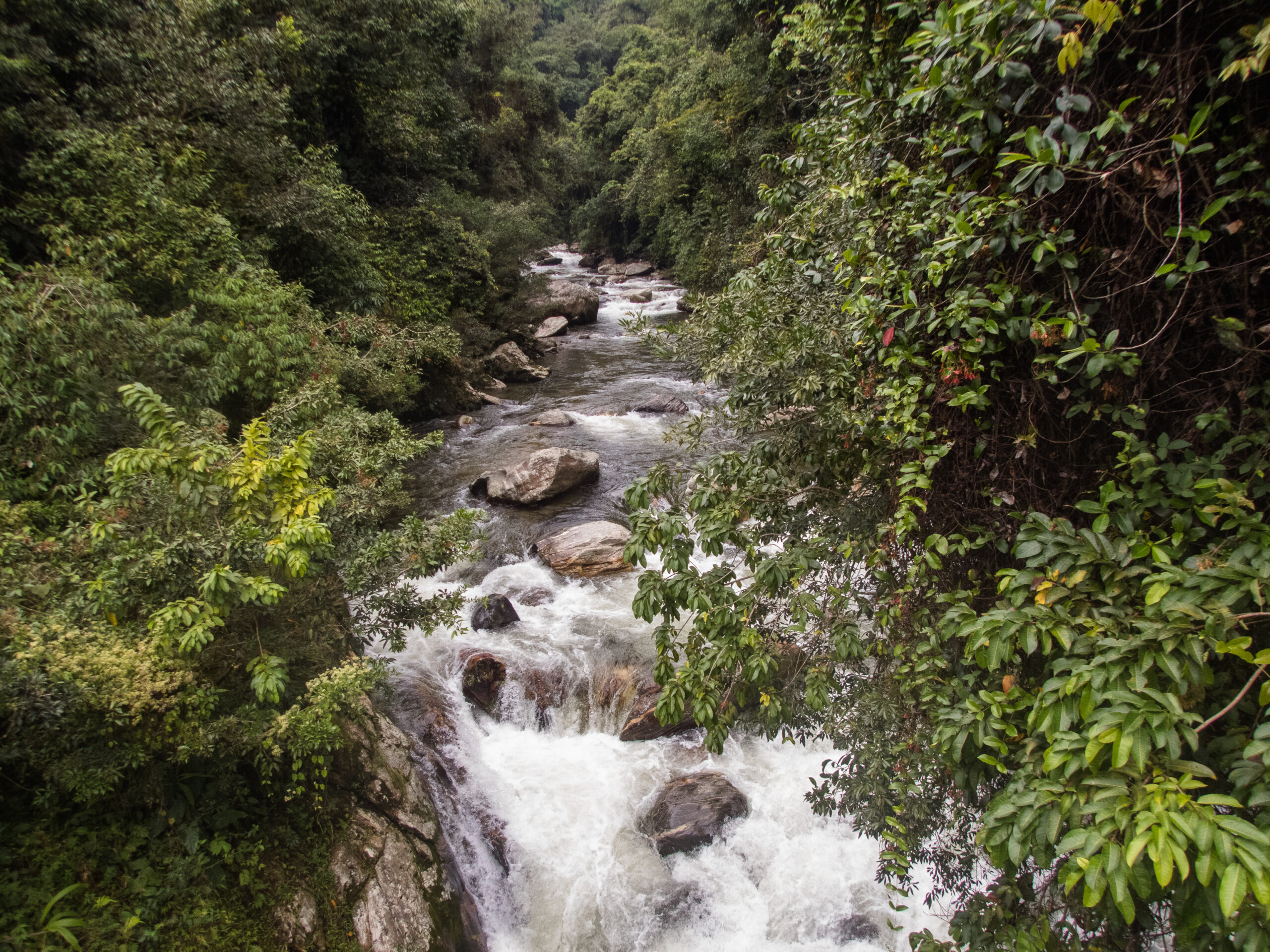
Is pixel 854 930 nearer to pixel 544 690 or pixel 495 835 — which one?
pixel 495 835

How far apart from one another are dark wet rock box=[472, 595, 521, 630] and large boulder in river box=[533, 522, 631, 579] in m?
1.12

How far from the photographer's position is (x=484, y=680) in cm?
663

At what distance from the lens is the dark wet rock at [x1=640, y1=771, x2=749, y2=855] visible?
5.39 metres

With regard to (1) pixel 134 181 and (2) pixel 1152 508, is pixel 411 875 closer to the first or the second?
(2) pixel 1152 508

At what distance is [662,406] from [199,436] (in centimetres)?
1049

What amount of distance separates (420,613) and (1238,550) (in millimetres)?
5049

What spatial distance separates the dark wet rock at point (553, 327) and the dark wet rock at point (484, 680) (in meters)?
15.3

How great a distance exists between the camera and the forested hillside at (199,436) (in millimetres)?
3383

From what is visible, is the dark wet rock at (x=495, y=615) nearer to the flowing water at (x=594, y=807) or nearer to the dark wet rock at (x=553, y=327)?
the flowing water at (x=594, y=807)

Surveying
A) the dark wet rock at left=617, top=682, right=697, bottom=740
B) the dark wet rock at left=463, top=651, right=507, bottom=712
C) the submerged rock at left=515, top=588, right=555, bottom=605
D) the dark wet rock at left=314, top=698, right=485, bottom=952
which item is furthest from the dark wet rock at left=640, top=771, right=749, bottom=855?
the submerged rock at left=515, top=588, right=555, bottom=605

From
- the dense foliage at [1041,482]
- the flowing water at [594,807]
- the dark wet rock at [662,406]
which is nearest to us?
the dense foliage at [1041,482]

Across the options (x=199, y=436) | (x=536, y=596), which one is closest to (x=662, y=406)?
(x=536, y=596)

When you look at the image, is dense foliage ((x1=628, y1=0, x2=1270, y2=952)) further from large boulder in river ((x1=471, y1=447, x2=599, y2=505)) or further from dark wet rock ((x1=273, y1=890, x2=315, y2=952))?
large boulder in river ((x1=471, y1=447, x2=599, y2=505))

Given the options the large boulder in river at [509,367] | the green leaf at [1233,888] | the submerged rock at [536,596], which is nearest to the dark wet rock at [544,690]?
the submerged rock at [536,596]
